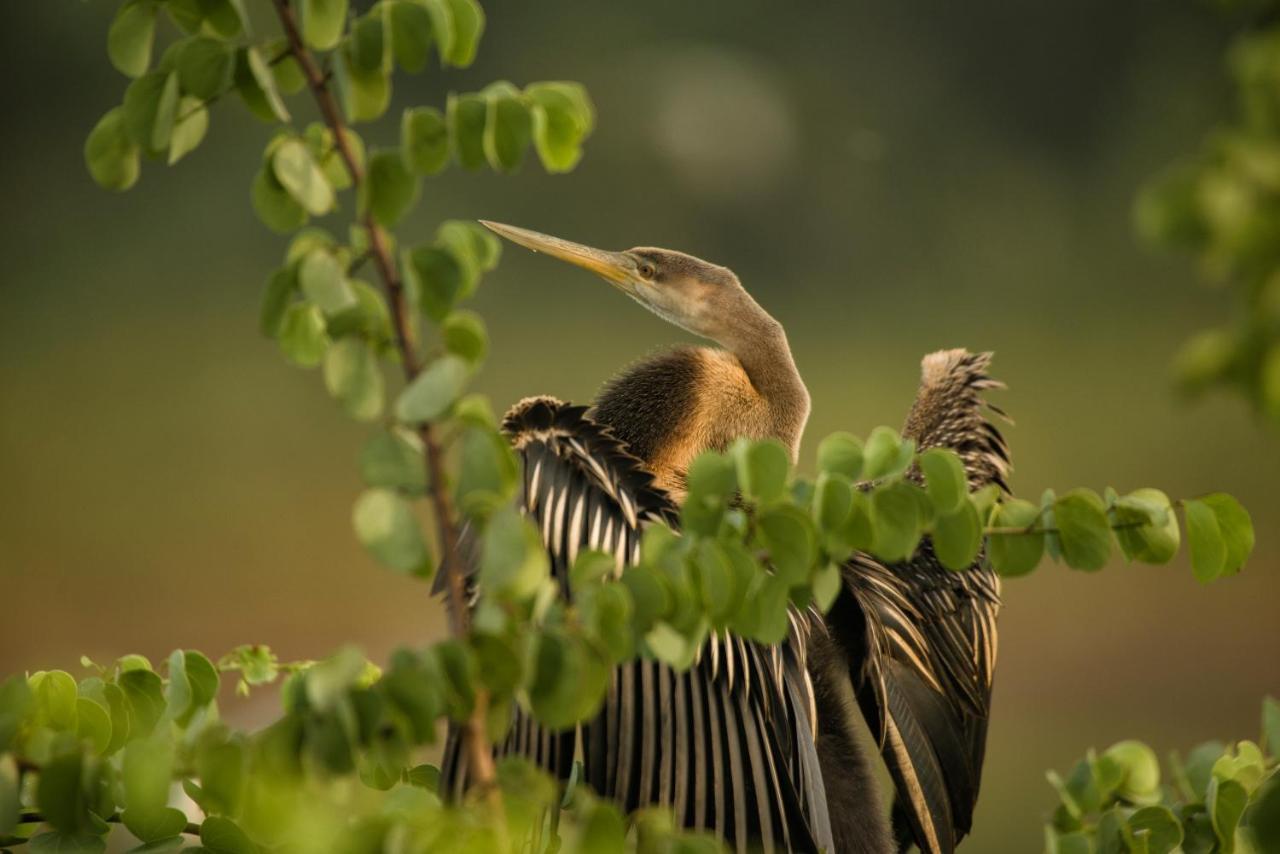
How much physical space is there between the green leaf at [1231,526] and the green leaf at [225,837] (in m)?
0.37

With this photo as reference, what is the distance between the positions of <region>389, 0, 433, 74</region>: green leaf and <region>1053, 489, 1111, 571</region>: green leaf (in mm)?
264

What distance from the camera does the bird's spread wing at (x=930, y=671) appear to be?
96 centimetres

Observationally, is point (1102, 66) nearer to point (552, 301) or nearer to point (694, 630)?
point (552, 301)

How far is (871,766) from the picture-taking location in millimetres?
1012

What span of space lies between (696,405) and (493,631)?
752 mm

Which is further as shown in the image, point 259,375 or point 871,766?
point 259,375

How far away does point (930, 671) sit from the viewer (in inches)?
41.1

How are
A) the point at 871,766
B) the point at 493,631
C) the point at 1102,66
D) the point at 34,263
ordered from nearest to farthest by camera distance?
the point at 493,631 → the point at 871,766 → the point at 1102,66 → the point at 34,263

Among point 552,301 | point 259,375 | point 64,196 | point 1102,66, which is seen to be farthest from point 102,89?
point 1102,66

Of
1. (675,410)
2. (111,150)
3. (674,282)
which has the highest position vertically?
(674,282)

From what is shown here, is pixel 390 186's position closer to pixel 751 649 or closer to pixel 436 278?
pixel 436 278

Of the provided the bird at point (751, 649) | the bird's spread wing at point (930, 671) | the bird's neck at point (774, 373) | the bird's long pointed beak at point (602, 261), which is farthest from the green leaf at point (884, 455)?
the bird's long pointed beak at point (602, 261)

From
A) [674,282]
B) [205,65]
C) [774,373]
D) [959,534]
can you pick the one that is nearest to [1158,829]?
[959,534]

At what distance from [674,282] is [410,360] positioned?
93 cm
